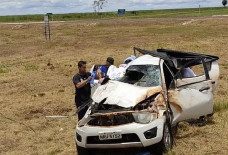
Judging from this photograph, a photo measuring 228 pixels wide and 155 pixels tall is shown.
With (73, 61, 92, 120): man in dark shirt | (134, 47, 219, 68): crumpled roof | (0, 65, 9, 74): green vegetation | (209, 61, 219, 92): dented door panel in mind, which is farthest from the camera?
(0, 65, 9, 74): green vegetation

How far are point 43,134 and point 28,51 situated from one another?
17041 mm

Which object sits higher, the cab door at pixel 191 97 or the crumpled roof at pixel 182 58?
the crumpled roof at pixel 182 58

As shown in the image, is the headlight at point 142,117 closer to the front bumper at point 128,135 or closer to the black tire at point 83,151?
the front bumper at point 128,135

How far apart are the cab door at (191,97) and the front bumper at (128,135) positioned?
0.98 meters

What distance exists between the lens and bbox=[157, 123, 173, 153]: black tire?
557 centimetres

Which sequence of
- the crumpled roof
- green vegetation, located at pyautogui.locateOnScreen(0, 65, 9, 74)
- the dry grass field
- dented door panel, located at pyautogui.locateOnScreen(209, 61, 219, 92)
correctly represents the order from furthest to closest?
green vegetation, located at pyautogui.locateOnScreen(0, 65, 9, 74) → dented door panel, located at pyautogui.locateOnScreen(209, 61, 219, 92) → the crumpled roof → the dry grass field

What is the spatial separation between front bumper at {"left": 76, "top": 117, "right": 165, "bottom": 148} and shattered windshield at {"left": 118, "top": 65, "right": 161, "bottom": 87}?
1.08 meters

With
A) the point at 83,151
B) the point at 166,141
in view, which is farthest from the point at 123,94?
the point at 83,151

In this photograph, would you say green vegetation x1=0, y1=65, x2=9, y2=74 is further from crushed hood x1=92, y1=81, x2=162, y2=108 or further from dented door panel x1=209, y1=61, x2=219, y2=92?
dented door panel x1=209, y1=61, x2=219, y2=92

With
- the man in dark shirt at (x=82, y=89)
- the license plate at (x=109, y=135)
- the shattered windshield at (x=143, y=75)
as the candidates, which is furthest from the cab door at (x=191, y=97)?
the man in dark shirt at (x=82, y=89)

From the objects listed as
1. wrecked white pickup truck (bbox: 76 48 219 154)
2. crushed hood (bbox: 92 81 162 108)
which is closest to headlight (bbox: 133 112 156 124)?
wrecked white pickup truck (bbox: 76 48 219 154)

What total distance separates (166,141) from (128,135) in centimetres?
80

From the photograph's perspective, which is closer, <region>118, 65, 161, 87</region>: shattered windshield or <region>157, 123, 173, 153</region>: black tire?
<region>157, 123, 173, 153</region>: black tire

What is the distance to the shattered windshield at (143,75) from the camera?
650 centimetres
